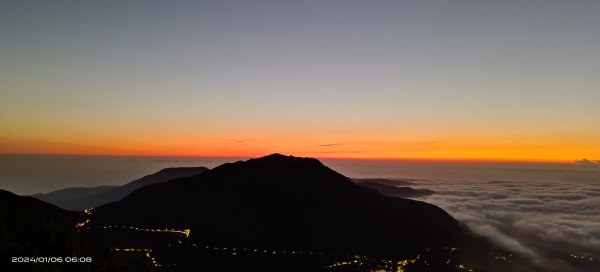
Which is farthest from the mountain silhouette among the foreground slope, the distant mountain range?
the foreground slope

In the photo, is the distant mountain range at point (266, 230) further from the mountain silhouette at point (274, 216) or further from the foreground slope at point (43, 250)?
the foreground slope at point (43, 250)

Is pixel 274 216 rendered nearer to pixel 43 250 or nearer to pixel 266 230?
pixel 266 230

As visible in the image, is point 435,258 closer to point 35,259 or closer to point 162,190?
point 162,190

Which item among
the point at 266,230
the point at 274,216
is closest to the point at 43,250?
the point at 266,230

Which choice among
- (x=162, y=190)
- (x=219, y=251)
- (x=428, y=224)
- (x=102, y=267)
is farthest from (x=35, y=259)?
(x=428, y=224)

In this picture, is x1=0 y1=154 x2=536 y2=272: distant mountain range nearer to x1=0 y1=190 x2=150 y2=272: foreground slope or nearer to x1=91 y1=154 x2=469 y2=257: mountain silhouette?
x1=91 y1=154 x2=469 y2=257: mountain silhouette

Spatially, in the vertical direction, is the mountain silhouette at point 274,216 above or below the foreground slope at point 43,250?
below

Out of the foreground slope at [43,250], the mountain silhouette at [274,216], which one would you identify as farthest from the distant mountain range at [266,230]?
the foreground slope at [43,250]

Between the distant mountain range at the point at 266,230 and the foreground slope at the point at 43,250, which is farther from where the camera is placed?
the distant mountain range at the point at 266,230
